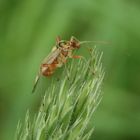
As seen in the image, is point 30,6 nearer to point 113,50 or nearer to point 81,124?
point 113,50

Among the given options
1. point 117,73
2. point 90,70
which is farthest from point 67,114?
point 117,73

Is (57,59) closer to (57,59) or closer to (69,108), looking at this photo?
(57,59)

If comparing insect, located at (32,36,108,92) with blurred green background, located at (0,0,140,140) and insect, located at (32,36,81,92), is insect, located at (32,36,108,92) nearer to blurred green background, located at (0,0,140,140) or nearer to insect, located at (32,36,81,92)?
insect, located at (32,36,81,92)

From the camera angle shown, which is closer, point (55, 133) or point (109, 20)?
point (55, 133)

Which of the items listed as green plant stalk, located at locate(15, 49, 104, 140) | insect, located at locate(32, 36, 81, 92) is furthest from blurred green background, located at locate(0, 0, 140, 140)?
green plant stalk, located at locate(15, 49, 104, 140)

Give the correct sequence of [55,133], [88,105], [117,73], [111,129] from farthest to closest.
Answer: [117,73]
[111,129]
[88,105]
[55,133]

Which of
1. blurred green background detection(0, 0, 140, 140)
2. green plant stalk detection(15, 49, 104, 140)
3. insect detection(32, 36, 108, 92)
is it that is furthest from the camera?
blurred green background detection(0, 0, 140, 140)

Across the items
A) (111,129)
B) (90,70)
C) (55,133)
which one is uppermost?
(90,70)

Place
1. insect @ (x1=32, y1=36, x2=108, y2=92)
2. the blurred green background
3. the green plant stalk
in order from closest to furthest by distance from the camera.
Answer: the green plant stalk, insect @ (x1=32, y1=36, x2=108, y2=92), the blurred green background
